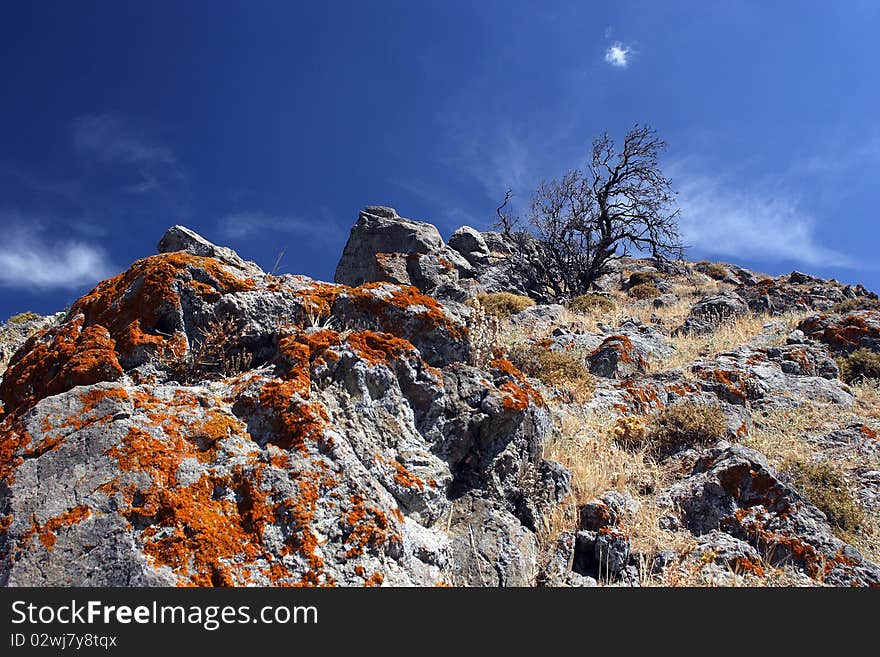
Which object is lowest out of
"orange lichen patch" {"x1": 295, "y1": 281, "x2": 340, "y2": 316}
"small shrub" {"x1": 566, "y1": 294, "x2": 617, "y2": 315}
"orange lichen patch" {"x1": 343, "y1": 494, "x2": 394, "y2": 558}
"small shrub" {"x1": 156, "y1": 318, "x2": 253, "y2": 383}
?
"orange lichen patch" {"x1": 343, "y1": 494, "x2": 394, "y2": 558}

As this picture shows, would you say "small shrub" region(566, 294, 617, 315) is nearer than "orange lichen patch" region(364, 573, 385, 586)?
No

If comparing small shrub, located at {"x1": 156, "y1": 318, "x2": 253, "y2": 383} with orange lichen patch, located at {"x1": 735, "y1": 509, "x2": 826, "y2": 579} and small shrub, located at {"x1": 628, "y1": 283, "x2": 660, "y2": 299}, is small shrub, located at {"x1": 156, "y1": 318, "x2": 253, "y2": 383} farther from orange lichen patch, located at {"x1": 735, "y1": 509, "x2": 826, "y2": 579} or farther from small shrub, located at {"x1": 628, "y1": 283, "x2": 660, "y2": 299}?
small shrub, located at {"x1": 628, "y1": 283, "x2": 660, "y2": 299}

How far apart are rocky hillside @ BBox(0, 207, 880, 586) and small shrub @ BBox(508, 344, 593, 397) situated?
97 mm

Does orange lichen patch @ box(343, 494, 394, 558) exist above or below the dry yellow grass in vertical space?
below

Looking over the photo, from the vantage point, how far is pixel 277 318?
5.27m

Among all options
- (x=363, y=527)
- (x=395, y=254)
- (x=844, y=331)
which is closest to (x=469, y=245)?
(x=395, y=254)

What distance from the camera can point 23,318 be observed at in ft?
44.1

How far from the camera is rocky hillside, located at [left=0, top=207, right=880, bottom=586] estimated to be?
9.98ft

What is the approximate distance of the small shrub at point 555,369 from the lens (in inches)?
335

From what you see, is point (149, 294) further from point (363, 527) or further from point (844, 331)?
point (844, 331)

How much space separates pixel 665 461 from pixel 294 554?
16.4 feet

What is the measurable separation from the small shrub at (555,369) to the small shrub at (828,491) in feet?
9.69

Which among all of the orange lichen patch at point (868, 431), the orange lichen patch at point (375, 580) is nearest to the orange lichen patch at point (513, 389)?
the orange lichen patch at point (375, 580)

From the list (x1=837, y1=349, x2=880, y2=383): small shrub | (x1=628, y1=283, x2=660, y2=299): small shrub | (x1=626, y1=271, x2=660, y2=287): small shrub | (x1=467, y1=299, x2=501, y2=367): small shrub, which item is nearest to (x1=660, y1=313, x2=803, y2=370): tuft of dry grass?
(x1=837, y1=349, x2=880, y2=383): small shrub
